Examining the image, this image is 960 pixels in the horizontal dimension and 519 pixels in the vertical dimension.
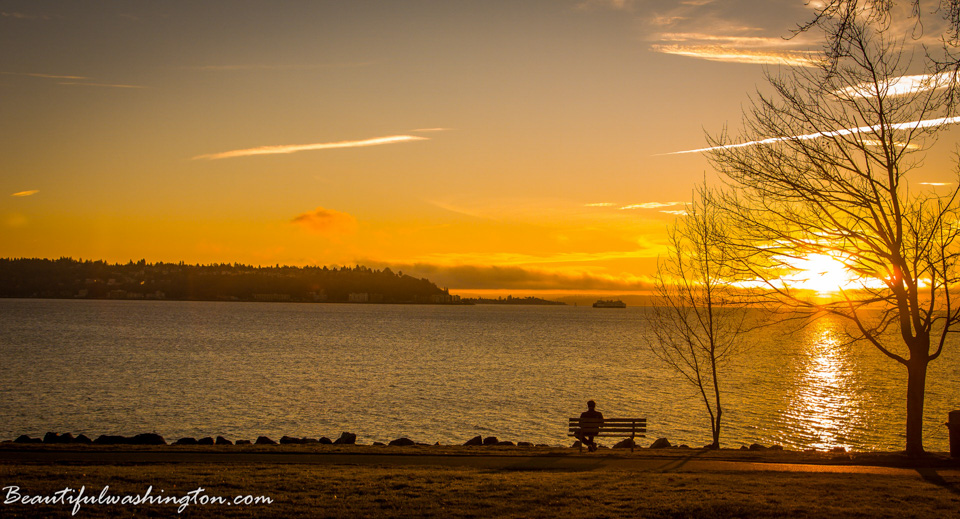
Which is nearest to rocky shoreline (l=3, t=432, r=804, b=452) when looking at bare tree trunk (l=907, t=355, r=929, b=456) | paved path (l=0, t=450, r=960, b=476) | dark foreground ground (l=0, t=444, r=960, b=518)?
paved path (l=0, t=450, r=960, b=476)

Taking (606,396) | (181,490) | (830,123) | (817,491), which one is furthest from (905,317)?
(606,396)

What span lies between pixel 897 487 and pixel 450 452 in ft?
31.6

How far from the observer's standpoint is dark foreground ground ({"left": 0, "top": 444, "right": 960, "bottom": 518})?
10.6m

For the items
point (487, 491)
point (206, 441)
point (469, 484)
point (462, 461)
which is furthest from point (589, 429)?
point (206, 441)

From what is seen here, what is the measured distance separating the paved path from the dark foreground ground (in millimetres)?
29

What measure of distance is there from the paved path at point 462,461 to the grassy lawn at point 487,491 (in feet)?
2.43

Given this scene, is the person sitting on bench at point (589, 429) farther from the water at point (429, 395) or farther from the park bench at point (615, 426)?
the water at point (429, 395)

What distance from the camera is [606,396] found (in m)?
49.0

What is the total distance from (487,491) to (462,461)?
4.08 metres

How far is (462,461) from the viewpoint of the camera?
15.9 meters

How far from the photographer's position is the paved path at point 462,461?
49.1 ft

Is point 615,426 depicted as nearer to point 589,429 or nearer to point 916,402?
point 589,429

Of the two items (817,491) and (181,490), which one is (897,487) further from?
(181,490)

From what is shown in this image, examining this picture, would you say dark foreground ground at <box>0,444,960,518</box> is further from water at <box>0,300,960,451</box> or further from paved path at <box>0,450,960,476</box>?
water at <box>0,300,960,451</box>
